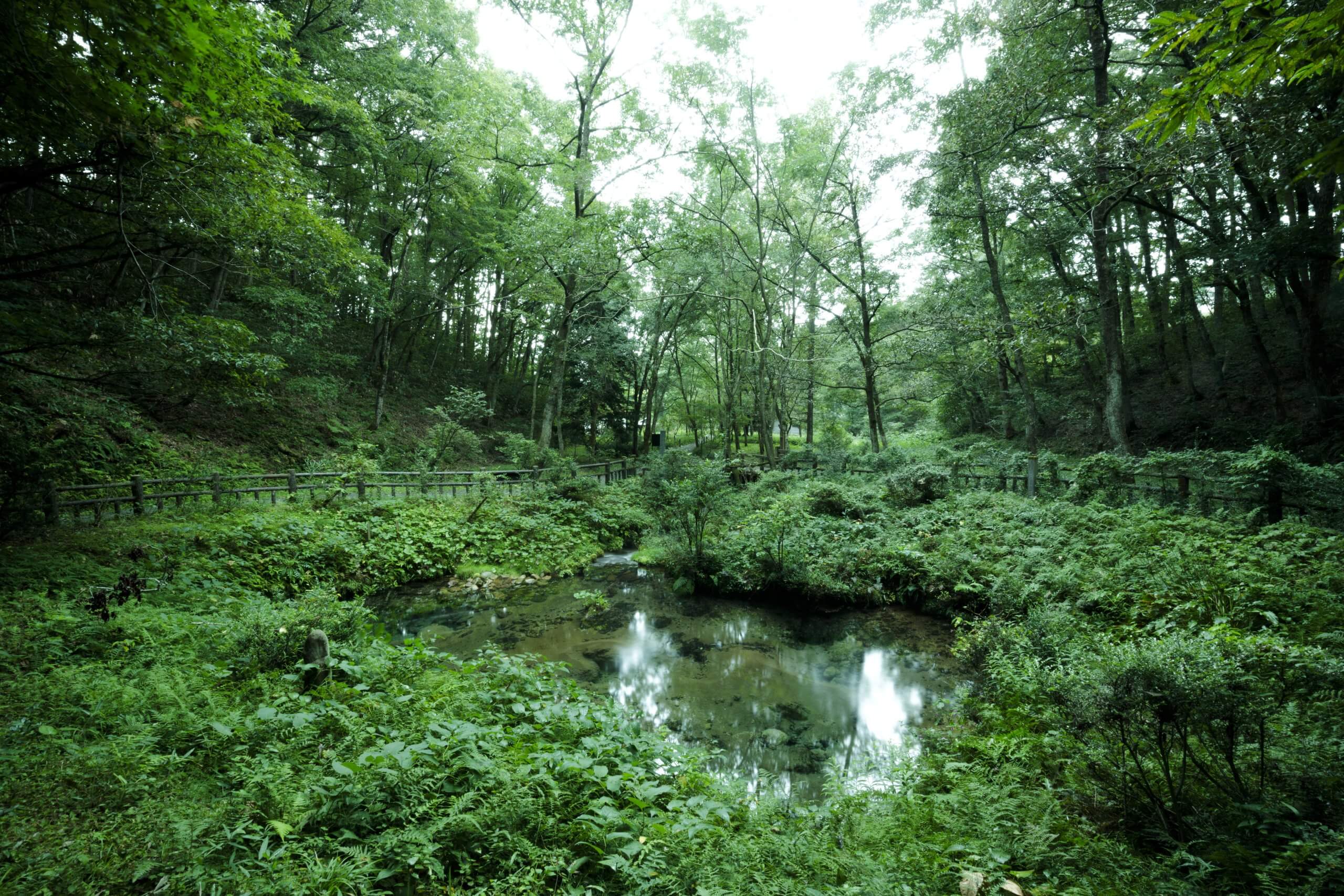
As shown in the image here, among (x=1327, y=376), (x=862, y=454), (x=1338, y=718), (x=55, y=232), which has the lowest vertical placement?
(x=1338, y=718)

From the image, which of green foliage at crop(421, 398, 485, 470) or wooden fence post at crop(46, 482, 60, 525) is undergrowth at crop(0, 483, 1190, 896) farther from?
green foliage at crop(421, 398, 485, 470)

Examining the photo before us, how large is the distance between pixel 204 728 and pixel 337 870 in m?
2.09

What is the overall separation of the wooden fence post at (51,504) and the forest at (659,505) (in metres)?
0.09

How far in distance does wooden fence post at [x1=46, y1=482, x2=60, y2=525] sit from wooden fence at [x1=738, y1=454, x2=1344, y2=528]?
17.2 m

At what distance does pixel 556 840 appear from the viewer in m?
3.09

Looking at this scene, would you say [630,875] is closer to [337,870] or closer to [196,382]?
[337,870]

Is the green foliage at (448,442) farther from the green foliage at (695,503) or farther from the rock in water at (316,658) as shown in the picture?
the rock in water at (316,658)

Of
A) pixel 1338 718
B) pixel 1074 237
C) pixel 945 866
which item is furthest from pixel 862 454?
pixel 945 866

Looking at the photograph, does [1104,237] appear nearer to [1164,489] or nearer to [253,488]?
[1164,489]

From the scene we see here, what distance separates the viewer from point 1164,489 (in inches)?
351

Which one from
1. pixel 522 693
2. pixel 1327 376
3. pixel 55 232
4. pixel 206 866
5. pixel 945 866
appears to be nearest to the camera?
pixel 206 866

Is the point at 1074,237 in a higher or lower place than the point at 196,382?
higher

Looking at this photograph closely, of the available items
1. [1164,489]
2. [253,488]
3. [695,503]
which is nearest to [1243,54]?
[1164,489]

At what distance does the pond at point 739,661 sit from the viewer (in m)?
5.71
